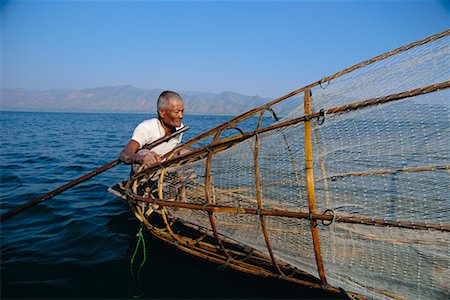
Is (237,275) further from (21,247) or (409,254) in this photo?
(21,247)

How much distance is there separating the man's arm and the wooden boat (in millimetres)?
212

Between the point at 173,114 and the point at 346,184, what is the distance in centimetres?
293

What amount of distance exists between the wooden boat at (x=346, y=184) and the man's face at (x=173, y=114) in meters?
1.19

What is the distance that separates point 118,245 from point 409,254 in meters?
3.77

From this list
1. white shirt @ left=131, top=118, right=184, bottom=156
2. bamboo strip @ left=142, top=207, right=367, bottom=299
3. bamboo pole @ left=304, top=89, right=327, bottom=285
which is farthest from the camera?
white shirt @ left=131, top=118, right=184, bottom=156

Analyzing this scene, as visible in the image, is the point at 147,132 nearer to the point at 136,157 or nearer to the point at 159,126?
the point at 159,126

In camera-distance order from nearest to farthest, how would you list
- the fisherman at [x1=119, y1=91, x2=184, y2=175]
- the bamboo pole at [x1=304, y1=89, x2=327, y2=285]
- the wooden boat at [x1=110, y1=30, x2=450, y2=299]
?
the bamboo pole at [x1=304, y1=89, x2=327, y2=285]
the wooden boat at [x1=110, y1=30, x2=450, y2=299]
the fisherman at [x1=119, y1=91, x2=184, y2=175]

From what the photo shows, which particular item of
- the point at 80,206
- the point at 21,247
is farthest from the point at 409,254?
the point at 80,206

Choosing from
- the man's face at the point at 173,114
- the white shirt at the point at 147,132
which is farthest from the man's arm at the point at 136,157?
the man's face at the point at 173,114

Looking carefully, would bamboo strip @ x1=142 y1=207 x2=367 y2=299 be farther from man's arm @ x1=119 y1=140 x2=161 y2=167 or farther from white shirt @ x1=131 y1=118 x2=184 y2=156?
white shirt @ x1=131 y1=118 x2=184 y2=156

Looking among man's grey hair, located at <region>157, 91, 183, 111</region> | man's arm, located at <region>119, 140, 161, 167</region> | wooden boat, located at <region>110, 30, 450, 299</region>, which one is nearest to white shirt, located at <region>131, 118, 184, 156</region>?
man's arm, located at <region>119, 140, 161, 167</region>

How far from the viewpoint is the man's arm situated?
12.4ft

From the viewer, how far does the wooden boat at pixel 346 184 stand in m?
2.53

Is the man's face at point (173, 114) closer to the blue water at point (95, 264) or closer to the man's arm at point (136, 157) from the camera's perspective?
Answer: the man's arm at point (136, 157)
